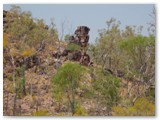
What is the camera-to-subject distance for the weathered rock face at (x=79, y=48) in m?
2.54

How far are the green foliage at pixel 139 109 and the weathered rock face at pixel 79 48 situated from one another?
0.50 m

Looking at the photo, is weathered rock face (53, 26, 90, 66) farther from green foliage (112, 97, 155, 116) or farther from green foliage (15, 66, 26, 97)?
green foliage (112, 97, 155, 116)

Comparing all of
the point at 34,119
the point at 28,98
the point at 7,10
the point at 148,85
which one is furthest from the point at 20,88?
the point at 148,85

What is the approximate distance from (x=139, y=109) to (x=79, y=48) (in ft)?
2.47

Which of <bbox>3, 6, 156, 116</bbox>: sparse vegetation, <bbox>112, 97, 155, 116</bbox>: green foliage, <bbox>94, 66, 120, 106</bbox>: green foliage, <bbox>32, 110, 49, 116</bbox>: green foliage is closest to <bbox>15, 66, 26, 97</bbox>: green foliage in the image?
<bbox>3, 6, 156, 116</bbox>: sparse vegetation

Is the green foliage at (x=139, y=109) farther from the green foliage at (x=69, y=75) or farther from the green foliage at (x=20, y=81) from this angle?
the green foliage at (x=20, y=81)

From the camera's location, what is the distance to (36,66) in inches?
99.8

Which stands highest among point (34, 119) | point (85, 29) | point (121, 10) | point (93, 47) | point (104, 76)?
point (121, 10)

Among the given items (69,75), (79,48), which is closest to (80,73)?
(69,75)

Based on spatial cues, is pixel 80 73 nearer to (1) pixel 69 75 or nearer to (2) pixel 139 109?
(1) pixel 69 75

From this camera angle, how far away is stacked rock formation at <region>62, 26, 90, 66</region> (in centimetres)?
254

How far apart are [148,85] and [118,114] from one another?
0.37m

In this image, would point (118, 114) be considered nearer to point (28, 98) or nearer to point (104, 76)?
point (104, 76)

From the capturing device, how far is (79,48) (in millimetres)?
2568
